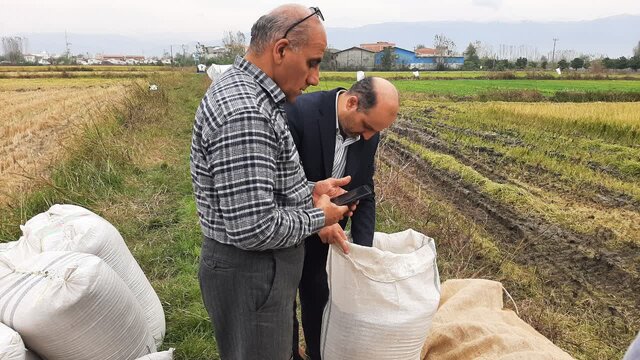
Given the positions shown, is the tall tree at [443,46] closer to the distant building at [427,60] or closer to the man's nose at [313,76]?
the distant building at [427,60]

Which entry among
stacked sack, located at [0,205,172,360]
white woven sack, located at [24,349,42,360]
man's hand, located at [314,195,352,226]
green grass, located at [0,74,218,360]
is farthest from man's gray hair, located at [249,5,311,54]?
green grass, located at [0,74,218,360]

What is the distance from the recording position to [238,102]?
49.1 inches

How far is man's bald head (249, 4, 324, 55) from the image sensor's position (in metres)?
1.28

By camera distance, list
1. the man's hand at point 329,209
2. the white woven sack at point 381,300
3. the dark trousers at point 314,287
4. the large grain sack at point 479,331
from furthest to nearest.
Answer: the dark trousers at point 314,287
the large grain sack at point 479,331
the white woven sack at point 381,300
the man's hand at point 329,209

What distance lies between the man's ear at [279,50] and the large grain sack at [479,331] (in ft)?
4.73

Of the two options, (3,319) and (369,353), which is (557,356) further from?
(3,319)

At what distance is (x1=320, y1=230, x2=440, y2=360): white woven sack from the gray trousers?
273 mm

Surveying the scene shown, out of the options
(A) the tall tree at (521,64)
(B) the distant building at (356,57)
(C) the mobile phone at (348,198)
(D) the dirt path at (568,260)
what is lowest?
(D) the dirt path at (568,260)

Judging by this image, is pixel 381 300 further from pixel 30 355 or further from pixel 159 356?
pixel 30 355

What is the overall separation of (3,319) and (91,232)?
545mm

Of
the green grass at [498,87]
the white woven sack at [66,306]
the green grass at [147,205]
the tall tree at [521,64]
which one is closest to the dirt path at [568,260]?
the green grass at [147,205]

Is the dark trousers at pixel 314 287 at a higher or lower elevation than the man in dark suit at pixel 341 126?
lower

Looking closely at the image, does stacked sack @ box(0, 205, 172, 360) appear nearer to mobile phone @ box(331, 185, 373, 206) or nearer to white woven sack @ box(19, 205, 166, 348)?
white woven sack @ box(19, 205, 166, 348)

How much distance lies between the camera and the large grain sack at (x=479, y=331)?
1989mm
